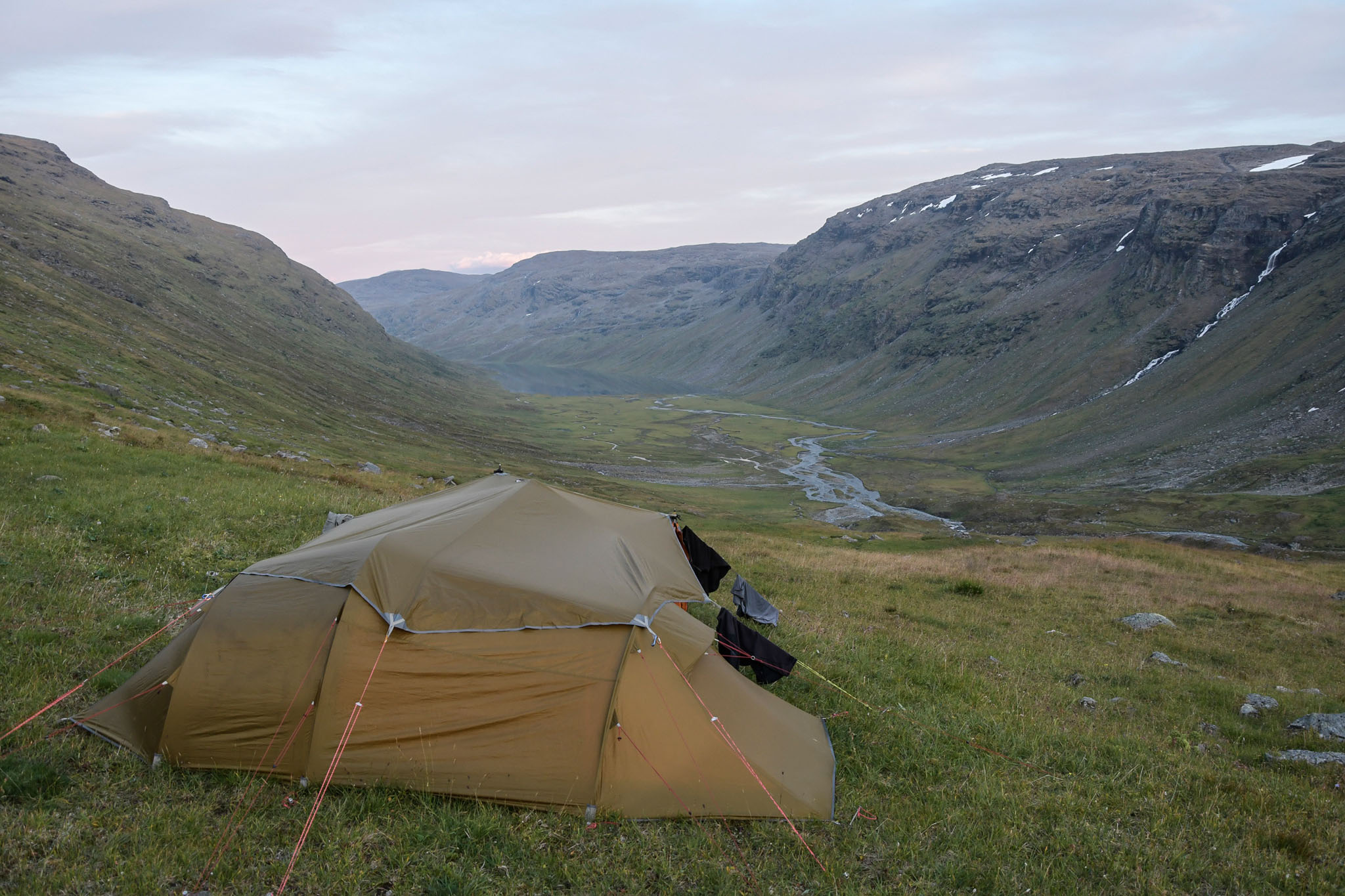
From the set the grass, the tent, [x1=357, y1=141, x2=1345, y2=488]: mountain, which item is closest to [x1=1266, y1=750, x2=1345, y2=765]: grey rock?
the grass

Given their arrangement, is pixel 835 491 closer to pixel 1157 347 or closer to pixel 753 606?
pixel 753 606

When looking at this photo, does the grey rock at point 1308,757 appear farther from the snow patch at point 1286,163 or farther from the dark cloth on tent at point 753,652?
the snow patch at point 1286,163

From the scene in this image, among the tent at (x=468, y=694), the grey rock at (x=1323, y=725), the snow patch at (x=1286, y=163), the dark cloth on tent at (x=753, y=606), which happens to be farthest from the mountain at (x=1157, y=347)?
the tent at (x=468, y=694)

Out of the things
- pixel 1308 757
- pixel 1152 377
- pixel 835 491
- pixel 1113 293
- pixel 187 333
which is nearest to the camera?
pixel 1308 757

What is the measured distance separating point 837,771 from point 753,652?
8.09ft

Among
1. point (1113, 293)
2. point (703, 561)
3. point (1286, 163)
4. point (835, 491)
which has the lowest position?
point (835, 491)

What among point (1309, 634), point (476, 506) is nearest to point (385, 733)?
point (476, 506)

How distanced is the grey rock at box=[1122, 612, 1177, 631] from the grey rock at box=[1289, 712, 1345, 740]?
6743 mm

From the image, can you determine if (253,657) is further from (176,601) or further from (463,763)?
(176,601)

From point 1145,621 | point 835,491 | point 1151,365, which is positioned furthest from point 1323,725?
point 1151,365

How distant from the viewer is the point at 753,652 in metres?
10.8

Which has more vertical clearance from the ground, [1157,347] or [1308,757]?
[1157,347]

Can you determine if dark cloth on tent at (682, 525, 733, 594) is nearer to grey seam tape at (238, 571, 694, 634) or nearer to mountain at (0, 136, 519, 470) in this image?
grey seam tape at (238, 571, 694, 634)

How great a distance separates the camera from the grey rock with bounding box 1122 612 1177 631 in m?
17.9
